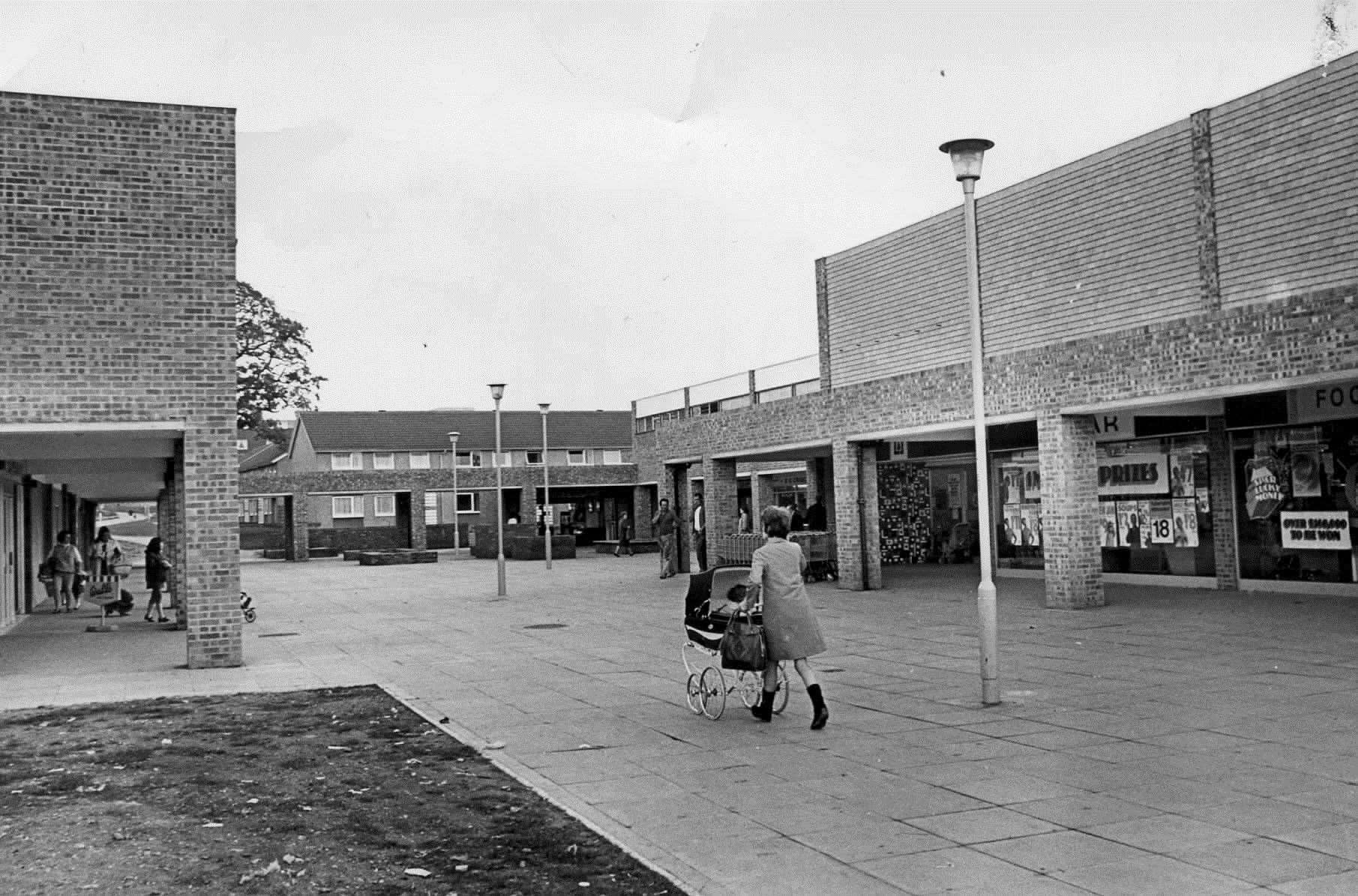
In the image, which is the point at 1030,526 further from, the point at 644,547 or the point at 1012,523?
the point at 644,547

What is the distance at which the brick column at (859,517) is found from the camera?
894 inches

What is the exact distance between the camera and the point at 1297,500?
17.5 m

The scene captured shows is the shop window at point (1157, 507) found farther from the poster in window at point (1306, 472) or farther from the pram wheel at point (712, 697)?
the pram wheel at point (712, 697)

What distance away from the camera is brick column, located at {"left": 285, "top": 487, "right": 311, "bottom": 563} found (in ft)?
166

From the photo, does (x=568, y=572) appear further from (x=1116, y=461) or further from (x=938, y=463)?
(x=1116, y=461)

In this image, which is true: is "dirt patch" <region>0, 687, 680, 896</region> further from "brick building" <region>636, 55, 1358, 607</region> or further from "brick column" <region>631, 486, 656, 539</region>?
"brick column" <region>631, 486, 656, 539</region>

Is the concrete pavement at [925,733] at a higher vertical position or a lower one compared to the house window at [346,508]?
lower

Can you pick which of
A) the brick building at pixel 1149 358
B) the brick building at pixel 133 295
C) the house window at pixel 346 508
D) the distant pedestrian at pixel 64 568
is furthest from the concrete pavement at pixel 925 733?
the house window at pixel 346 508

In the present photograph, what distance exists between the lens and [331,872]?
232 inches

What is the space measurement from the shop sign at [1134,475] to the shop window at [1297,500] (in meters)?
1.51

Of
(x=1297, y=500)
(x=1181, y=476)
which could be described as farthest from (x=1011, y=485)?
(x=1297, y=500)

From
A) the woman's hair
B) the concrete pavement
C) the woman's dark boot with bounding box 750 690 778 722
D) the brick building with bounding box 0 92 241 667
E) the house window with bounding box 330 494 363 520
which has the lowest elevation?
the concrete pavement

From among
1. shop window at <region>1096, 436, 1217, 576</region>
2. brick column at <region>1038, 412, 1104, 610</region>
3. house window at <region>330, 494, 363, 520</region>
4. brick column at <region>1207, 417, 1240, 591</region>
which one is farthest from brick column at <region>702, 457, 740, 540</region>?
house window at <region>330, 494, 363, 520</region>

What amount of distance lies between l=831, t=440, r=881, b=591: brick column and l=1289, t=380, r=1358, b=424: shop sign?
24.8 ft
